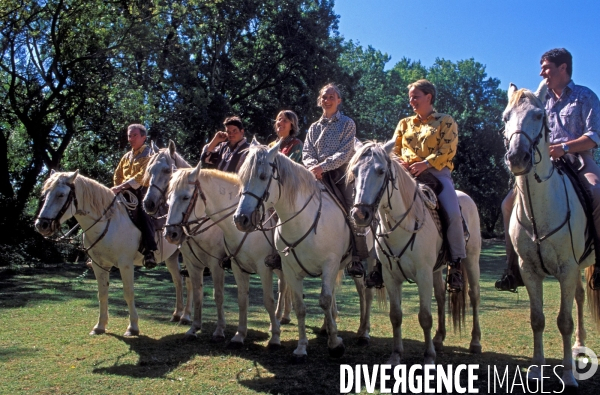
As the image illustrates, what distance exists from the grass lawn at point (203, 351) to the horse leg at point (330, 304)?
161mm

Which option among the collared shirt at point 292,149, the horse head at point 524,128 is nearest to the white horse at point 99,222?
the collared shirt at point 292,149

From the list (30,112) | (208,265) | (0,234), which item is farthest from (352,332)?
(30,112)

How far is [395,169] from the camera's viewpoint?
590cm

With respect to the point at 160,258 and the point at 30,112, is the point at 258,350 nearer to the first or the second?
the point at 160,258

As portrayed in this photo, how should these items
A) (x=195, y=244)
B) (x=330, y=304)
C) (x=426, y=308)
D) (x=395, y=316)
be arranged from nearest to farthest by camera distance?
(x=426, y=308) → (x=395, y=316) → (x=330, y=304) → (x=195, y=244)

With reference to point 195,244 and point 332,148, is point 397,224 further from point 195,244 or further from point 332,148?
point 195,244

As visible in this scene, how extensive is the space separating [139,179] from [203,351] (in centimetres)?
321

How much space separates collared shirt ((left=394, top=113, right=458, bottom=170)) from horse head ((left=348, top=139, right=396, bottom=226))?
101cm

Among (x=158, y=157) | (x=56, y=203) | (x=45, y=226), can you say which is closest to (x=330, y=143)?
(x=158, y=157)

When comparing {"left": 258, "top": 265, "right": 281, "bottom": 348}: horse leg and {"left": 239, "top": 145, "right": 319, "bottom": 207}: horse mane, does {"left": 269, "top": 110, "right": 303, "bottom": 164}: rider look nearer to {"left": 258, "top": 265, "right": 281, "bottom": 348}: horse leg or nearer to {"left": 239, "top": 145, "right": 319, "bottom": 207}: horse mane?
{"left": 239, "top": 145, "right": 319, "bottom": 207}: horse mane

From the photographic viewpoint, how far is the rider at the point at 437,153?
649 cm

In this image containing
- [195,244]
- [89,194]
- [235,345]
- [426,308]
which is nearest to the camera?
[426,308]

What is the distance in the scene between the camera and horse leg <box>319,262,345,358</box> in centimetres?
630

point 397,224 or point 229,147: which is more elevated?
point 229,147
